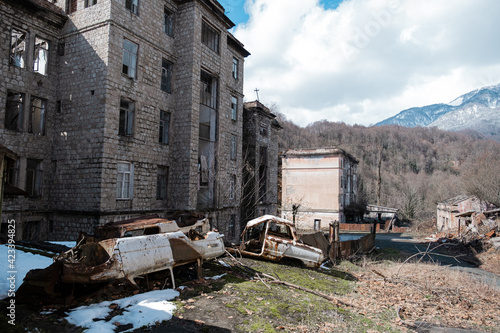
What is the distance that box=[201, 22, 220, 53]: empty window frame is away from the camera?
65.8ft

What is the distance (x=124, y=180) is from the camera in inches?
599

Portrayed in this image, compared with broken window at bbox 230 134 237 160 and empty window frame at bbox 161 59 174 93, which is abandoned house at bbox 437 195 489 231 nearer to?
broken window at bbox 230 134 237 160

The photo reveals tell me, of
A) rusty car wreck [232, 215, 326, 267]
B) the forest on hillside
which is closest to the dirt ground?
rusty car wreck [232, 215, 326, 267]

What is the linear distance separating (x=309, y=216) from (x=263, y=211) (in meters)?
15.1

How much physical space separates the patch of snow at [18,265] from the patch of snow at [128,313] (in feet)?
5.66

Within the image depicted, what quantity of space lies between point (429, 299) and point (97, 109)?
1481 cm

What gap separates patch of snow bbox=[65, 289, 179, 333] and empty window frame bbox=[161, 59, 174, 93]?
1359 cm

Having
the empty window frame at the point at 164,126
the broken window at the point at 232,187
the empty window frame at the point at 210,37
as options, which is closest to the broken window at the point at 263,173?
the broken window at the point at 232,187

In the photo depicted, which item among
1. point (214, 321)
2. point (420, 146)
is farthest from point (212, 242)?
point (420, 146)

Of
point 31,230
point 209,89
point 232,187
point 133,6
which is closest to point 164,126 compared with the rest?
point 209,89

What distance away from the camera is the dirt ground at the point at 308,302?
602cm

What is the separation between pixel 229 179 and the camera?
2186cm

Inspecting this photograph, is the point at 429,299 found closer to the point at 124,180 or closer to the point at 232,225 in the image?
the point at 124,180

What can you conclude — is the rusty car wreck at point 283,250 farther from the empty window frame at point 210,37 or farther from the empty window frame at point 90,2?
the empty window frame at point 210,37
